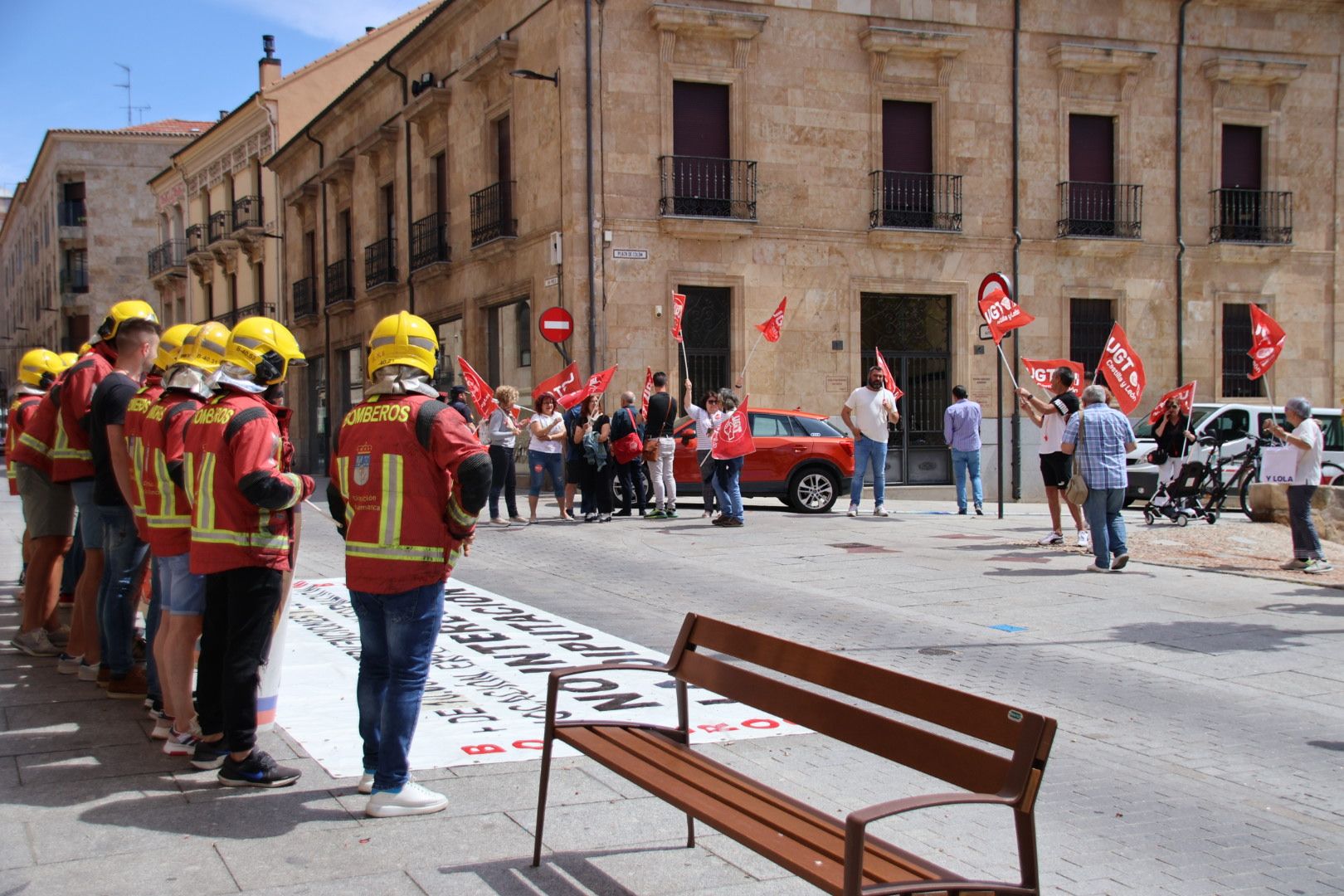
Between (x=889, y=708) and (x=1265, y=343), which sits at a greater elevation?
(x=1265, y=343)

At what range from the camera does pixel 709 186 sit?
72.5ft

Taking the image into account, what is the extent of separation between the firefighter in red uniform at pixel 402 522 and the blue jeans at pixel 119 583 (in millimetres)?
2227

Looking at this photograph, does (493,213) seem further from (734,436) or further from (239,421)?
A: (239,421)

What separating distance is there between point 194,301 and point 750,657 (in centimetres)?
4965

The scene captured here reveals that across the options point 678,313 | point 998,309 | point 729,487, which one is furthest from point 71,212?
point 998,309

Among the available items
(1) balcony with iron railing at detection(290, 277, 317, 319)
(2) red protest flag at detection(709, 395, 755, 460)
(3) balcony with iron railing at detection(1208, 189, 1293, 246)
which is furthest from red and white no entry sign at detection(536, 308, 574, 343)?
(1) balcony with iron railing at detection(290, 277, 317, 319)

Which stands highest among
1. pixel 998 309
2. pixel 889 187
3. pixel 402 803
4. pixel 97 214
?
pixel 97 214

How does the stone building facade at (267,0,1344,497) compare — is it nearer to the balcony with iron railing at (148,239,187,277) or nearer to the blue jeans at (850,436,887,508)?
the blue jeans at (850,436,887,508)

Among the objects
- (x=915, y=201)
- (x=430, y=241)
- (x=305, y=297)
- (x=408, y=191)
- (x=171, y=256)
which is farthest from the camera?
(x=171, y=256)

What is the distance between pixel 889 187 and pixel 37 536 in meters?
18.5

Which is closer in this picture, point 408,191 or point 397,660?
point 397,660

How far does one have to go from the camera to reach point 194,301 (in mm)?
49344

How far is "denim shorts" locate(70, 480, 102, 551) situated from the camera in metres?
6.56

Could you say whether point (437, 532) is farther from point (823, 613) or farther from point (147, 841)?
point (823, 613)
